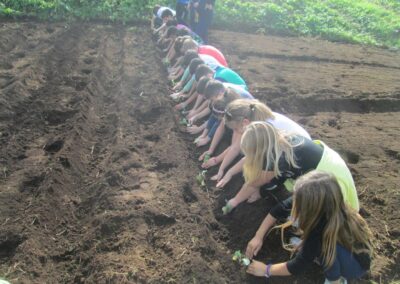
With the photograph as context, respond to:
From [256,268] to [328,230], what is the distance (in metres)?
0.97

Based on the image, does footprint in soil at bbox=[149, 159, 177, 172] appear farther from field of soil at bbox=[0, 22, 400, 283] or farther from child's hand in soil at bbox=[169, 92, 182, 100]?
child's hand in soil at bbox=[169, 92, 182, 100]

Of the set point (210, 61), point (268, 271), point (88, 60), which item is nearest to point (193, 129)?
point (210, 61)

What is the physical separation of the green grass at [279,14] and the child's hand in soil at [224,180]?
26.1 feet

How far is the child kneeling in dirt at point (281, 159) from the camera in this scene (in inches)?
160

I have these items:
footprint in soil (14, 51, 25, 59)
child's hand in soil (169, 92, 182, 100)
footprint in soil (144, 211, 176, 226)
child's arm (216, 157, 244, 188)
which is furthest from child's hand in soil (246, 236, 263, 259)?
footprint in soil (14, 51, 25, 59)

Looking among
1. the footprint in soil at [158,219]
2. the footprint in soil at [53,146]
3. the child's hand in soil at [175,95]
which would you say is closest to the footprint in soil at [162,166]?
the footprint in soil at [158,219]

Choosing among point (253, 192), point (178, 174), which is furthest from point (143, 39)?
point (253, 192)

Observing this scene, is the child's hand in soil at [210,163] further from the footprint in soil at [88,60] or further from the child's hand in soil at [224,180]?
the footprint in soil at [88,60]

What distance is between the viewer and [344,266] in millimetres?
3559

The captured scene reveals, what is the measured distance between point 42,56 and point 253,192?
5.99 metres

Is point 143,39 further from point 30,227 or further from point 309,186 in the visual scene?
point 309,186

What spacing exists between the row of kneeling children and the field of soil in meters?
0.27

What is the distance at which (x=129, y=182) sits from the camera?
18.0 ft

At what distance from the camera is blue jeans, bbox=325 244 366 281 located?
3523 millimetres
